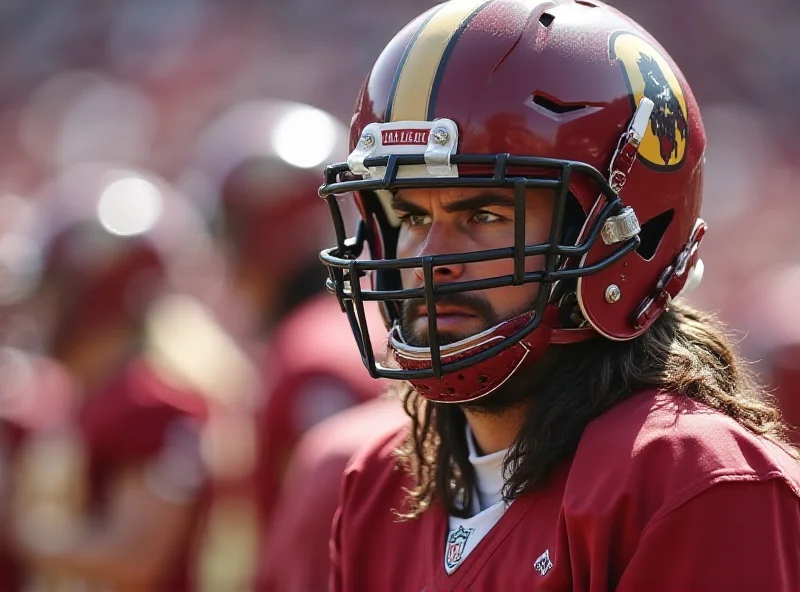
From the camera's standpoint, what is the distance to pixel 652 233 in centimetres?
232

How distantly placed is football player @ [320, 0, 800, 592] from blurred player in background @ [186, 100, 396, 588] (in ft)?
5.16

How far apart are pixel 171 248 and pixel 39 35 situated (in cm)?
1227

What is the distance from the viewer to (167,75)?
1478 centimetres

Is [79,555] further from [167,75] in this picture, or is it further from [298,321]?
[167,75]

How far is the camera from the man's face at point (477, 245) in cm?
215

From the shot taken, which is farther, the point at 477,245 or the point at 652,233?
the point at 652,233

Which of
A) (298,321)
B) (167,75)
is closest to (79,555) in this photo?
(298,321)

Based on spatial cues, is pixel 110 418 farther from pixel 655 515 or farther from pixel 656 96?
pixel 655 515

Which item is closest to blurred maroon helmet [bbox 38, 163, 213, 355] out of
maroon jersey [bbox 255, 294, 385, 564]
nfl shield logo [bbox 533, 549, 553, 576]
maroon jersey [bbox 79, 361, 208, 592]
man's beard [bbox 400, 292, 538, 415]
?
maroon jersey [bbox 79, 361, 208, 592]

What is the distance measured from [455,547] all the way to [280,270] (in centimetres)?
309

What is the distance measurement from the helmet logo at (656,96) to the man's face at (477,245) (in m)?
0.25

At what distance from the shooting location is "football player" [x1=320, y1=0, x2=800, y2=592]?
6.66ft

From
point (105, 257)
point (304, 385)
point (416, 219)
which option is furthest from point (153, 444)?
point (416, 219)

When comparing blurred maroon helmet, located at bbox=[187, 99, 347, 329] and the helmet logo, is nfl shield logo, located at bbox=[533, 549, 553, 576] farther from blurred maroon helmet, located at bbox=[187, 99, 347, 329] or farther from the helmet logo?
blurred maroon helmet, located at bbox=[187, 99, 347, 329]
